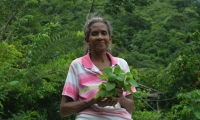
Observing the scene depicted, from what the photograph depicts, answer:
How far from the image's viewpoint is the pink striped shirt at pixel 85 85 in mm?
2016

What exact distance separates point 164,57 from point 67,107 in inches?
1250

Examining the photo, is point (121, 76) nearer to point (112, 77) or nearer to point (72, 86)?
point (112, 77)

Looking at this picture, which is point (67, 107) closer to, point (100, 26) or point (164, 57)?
point (100, 26)

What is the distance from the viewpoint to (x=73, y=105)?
79.7 inches

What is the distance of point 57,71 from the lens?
4395 millimetres

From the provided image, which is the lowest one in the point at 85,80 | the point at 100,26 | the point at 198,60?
the point at 198,60

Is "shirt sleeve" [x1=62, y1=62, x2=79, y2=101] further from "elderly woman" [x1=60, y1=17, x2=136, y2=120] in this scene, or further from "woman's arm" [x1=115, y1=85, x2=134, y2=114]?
"woman's arm" [x1=115, y1=85, x2=134, y2=114]

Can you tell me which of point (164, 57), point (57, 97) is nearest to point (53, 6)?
point (164, 57)

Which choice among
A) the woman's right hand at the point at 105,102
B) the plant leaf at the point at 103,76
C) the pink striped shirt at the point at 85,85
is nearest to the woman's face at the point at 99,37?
the pink striped shirt at the point at 85,85

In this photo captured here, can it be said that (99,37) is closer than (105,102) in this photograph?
No

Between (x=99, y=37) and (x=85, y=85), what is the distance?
0.29m

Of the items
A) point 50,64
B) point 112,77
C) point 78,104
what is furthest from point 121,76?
point 50,64

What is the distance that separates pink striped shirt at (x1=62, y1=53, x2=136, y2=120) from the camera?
2.02 m

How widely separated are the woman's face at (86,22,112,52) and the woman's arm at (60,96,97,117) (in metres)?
0.33
